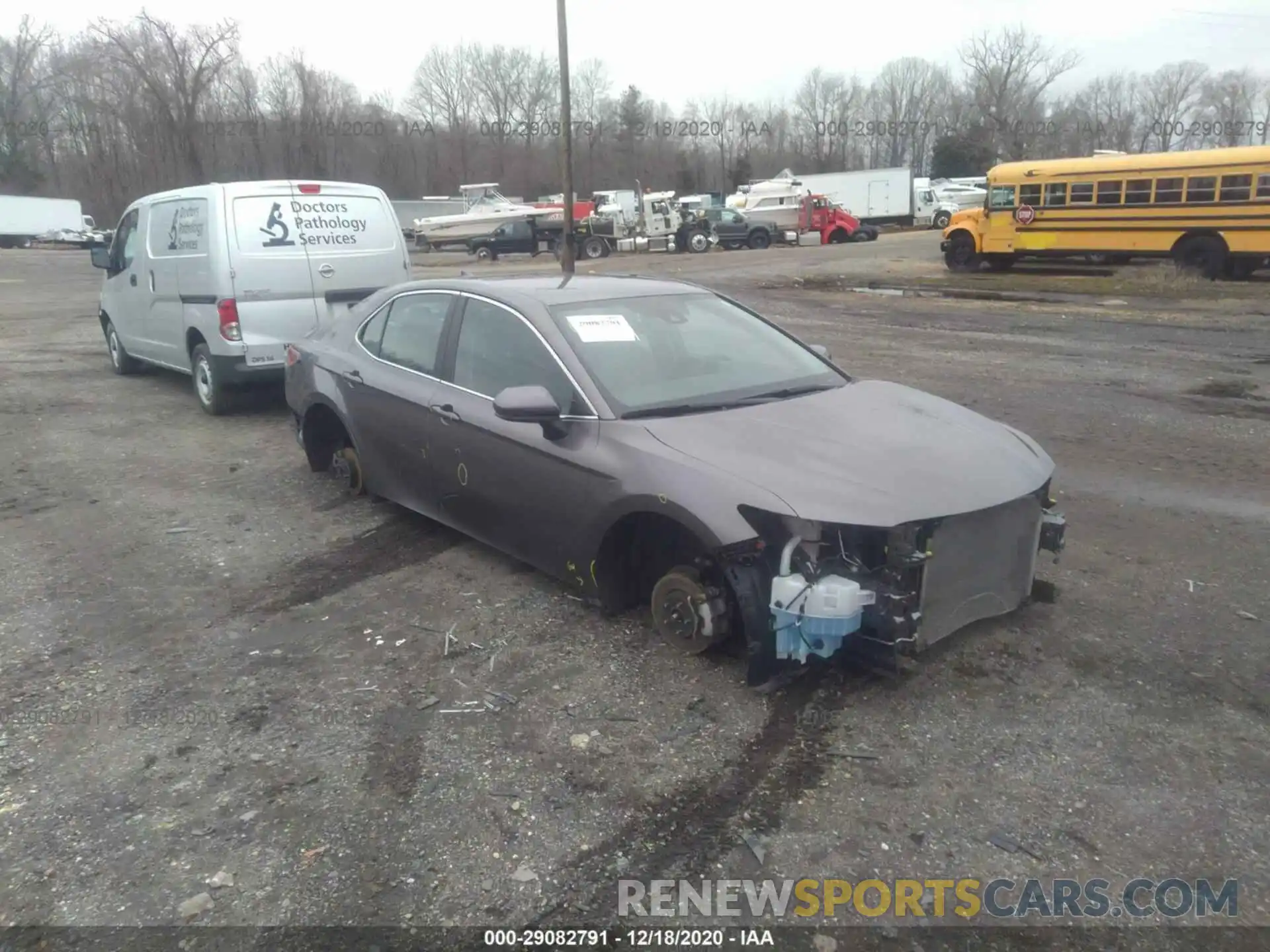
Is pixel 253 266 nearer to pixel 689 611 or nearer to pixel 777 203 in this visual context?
pixel 689 611

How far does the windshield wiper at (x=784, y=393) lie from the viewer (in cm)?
457

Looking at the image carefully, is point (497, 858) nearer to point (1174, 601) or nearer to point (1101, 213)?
point (1174, 601)

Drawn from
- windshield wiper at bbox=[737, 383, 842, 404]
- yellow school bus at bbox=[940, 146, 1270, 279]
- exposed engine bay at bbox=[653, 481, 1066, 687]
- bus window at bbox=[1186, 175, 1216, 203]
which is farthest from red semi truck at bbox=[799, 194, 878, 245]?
exposed engine bay at bbox=[653, 481, 1066, 687]

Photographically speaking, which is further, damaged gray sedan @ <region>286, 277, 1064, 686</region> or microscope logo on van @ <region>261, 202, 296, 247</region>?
microscope logo on van @ <region>261, 202, 296, 247</region>

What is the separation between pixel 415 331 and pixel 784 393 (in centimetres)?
217

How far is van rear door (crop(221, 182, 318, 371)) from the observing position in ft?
27.9

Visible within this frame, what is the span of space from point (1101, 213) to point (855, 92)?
3264 inches

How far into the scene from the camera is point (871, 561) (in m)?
3.69

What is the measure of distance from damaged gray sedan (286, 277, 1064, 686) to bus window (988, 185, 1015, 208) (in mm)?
21164

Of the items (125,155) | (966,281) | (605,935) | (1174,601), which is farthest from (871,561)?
(125,155)

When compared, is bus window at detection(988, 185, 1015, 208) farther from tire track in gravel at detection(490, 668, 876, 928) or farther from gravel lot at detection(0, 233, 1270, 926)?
tire track in gravel at detection(490, 668, 876, 928)

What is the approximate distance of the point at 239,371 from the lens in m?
8.70

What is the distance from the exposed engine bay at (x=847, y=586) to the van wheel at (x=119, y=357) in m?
9.64

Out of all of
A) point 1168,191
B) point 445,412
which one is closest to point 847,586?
point 445,412
